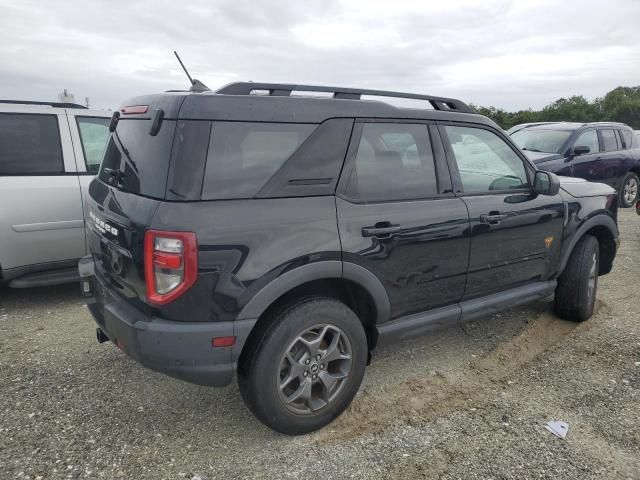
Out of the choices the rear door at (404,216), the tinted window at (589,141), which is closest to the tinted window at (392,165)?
the rear door at (404,216)

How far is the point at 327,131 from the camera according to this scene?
268 centimetres

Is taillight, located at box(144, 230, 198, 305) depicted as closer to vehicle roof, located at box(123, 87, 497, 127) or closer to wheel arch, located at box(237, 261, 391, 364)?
wheel arch, located at box(237, 261, 391, 364)

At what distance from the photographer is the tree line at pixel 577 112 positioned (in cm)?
2486

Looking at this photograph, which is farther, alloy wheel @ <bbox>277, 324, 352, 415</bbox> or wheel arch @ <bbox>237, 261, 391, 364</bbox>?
alloy wheel @ <bbox>277, 324, 352, 415</bbox>

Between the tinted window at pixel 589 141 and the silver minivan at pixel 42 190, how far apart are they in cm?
813

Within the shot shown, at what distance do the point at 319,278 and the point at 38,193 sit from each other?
3078 millimetres

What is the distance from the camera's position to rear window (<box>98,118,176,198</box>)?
2354mm

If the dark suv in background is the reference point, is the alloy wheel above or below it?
below

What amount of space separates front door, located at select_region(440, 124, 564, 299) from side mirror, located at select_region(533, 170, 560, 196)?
5 cm

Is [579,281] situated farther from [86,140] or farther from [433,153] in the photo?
[86,140]

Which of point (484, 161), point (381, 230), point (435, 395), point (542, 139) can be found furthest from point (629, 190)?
point (381, 230)

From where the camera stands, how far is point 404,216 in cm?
286

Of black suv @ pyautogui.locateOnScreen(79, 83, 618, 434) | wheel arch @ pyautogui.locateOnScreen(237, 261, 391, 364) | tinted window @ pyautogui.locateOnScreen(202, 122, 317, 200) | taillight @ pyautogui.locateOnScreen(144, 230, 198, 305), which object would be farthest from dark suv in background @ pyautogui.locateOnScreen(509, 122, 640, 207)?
taillight @ pyautogui.locateOnScreen(144, 230, 198, 305)

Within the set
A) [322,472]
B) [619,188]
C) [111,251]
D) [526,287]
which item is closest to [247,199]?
[111,251]
